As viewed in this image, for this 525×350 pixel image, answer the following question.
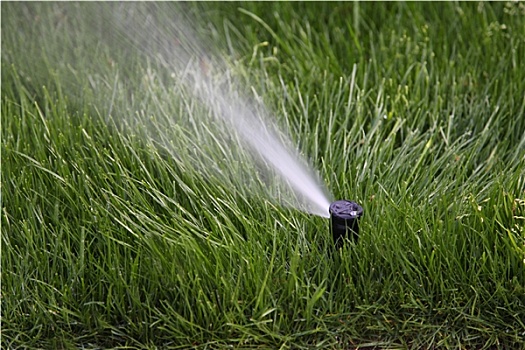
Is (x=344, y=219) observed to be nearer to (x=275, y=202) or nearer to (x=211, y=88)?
(x=275, y=202)

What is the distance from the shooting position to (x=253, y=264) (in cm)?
219

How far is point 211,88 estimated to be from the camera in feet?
9.82

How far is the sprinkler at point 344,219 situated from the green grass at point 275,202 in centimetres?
4

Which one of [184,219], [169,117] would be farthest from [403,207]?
[169,117]

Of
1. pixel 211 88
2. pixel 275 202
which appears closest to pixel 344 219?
pixel 275 202

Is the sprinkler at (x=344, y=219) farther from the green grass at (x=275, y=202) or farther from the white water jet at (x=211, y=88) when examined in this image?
the white water jet at (x=211, y=88)

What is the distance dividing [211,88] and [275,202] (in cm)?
75

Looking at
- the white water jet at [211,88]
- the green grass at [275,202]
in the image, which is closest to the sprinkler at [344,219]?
the green grass at [275,202]

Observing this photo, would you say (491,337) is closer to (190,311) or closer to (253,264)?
(253,264)

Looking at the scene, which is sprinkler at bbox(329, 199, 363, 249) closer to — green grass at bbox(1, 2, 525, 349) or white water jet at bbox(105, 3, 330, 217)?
green grass at bbox(1, 2, 525, 349)

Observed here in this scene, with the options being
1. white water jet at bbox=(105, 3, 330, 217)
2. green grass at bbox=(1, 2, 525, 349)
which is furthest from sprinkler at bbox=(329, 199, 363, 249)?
white water jet at bbox=(105, 3, 330, 217)

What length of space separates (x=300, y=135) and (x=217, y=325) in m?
0.87

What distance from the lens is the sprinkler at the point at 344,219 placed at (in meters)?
2.16

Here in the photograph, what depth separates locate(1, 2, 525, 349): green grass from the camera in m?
2.17
